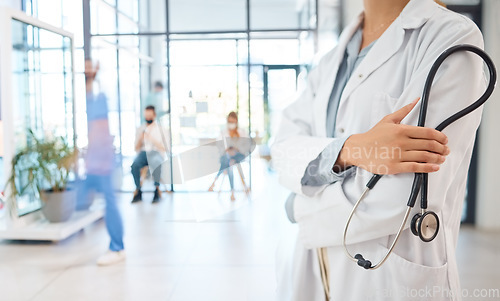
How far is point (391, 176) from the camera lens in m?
0.53

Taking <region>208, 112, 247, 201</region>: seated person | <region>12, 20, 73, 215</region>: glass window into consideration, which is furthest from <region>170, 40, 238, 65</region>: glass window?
<region>12, 20, 73, 215</region>: glass window

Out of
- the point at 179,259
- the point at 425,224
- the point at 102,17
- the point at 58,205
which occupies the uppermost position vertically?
the point at 102,17

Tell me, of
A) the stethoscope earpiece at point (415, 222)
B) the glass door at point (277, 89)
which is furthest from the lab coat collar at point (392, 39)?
the glass door at point (277, 89)

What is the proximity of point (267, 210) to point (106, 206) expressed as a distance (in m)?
0.62

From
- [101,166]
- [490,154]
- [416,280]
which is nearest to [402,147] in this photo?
[416,280]

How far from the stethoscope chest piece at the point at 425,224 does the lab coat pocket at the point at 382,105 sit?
0.16 meters

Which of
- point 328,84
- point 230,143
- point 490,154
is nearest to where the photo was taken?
point 328,84

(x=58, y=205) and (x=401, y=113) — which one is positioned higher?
(x=401, y=113)

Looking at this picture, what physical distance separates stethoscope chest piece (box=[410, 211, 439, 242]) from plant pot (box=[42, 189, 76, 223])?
1.22m

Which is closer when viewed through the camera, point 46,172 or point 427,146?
point 427,146

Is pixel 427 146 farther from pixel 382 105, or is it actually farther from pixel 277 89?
pixel 277 89

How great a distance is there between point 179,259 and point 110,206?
0.33 metres

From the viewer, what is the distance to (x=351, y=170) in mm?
591

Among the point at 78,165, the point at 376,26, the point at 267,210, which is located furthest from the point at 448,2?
the point at 78,165
